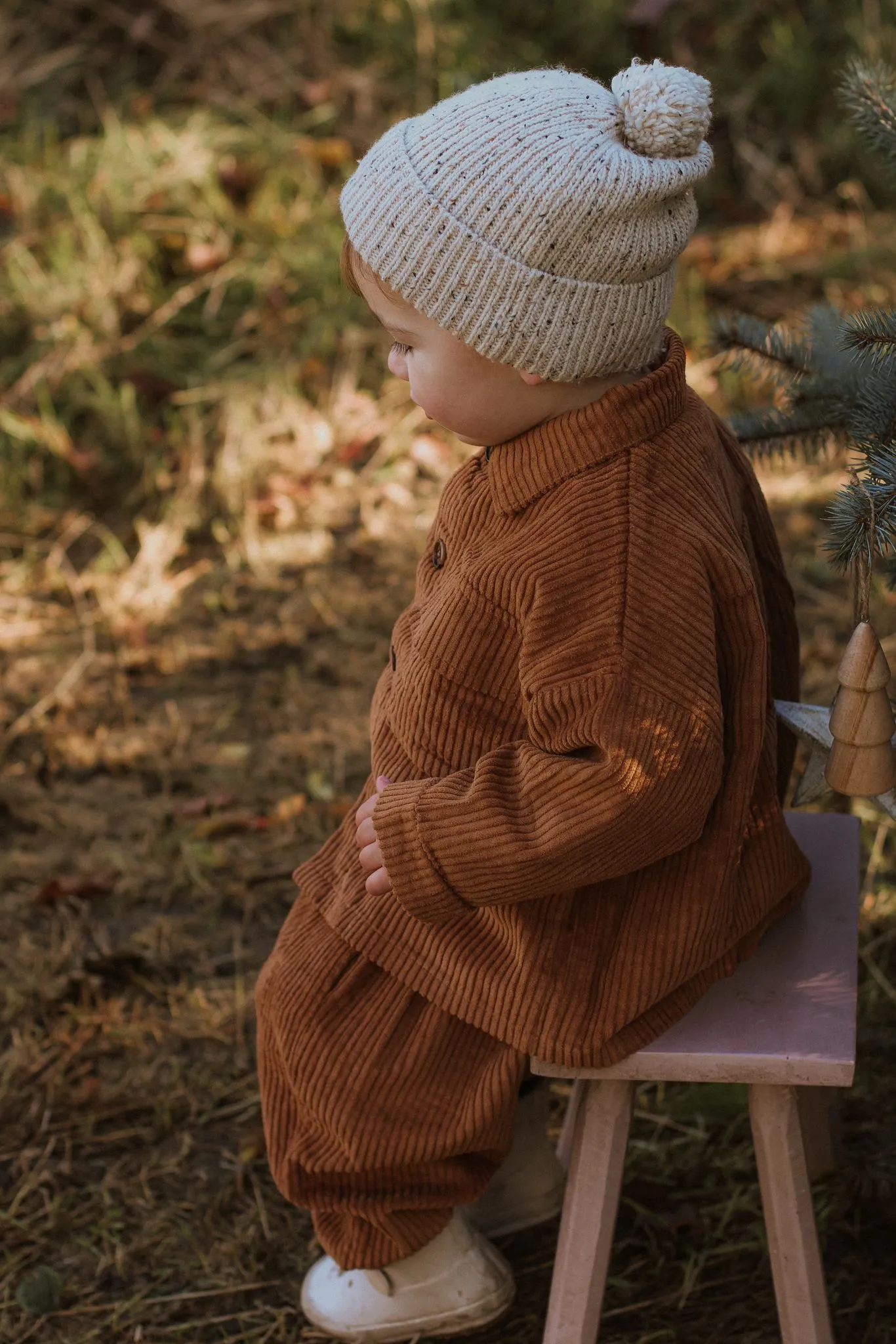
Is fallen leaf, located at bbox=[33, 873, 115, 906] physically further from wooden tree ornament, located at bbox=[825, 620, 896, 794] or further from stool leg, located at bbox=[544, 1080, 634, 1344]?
wooden tree ornament, located at bbox=[825, 620, 896, 794]

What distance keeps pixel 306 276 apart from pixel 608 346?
301 centimetres

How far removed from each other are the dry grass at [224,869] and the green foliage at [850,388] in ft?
3.16

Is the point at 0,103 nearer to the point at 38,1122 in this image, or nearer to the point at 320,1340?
the point at 38,1122

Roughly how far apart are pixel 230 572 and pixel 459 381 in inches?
87.0

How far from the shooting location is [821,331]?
1.91 meters

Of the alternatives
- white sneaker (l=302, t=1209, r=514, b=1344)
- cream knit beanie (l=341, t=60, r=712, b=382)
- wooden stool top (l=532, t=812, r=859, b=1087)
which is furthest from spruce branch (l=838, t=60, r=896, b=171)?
white sneaker (l=302, t=1209, r=514, b=1344)

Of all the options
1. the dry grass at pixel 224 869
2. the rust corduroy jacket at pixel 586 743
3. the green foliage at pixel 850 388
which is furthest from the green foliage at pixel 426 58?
the rust corduroy jacket at pixel 586 743

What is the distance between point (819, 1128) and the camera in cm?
201

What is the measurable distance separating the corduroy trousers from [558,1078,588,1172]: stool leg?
0.15 m

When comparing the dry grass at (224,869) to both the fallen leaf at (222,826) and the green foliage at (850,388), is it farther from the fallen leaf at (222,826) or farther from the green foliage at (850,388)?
the green foliage at (850,388)

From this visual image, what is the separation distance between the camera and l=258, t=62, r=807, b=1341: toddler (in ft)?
4.54

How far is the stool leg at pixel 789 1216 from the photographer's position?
1596 millimetres

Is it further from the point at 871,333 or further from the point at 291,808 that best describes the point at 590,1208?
the point at 291,808

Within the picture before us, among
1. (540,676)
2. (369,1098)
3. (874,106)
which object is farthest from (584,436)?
(369,1098)
